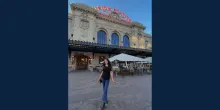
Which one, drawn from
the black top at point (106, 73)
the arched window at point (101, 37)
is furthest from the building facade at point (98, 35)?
the black top at point (106, 73)

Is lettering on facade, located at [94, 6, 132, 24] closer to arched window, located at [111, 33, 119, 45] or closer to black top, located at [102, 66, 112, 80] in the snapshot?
arched window, located at [111, 33, 119, 45]

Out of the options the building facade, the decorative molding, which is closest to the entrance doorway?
the building facade

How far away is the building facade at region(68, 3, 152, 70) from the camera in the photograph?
18.2 meters

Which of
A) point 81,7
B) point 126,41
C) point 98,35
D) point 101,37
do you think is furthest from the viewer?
point 126,41

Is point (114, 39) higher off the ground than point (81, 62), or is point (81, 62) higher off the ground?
point (114, 39)

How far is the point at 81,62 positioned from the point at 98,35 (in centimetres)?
816

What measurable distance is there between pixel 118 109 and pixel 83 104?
41.0 inches

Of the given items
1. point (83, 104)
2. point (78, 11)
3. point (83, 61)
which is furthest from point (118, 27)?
point (83, 104)

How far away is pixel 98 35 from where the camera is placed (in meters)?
24.0

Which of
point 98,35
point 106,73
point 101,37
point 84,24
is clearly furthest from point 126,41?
point 106,73

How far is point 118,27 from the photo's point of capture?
88.7 ft

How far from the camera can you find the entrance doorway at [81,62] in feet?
61.7

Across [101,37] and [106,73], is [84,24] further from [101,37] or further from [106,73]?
[106,73]
